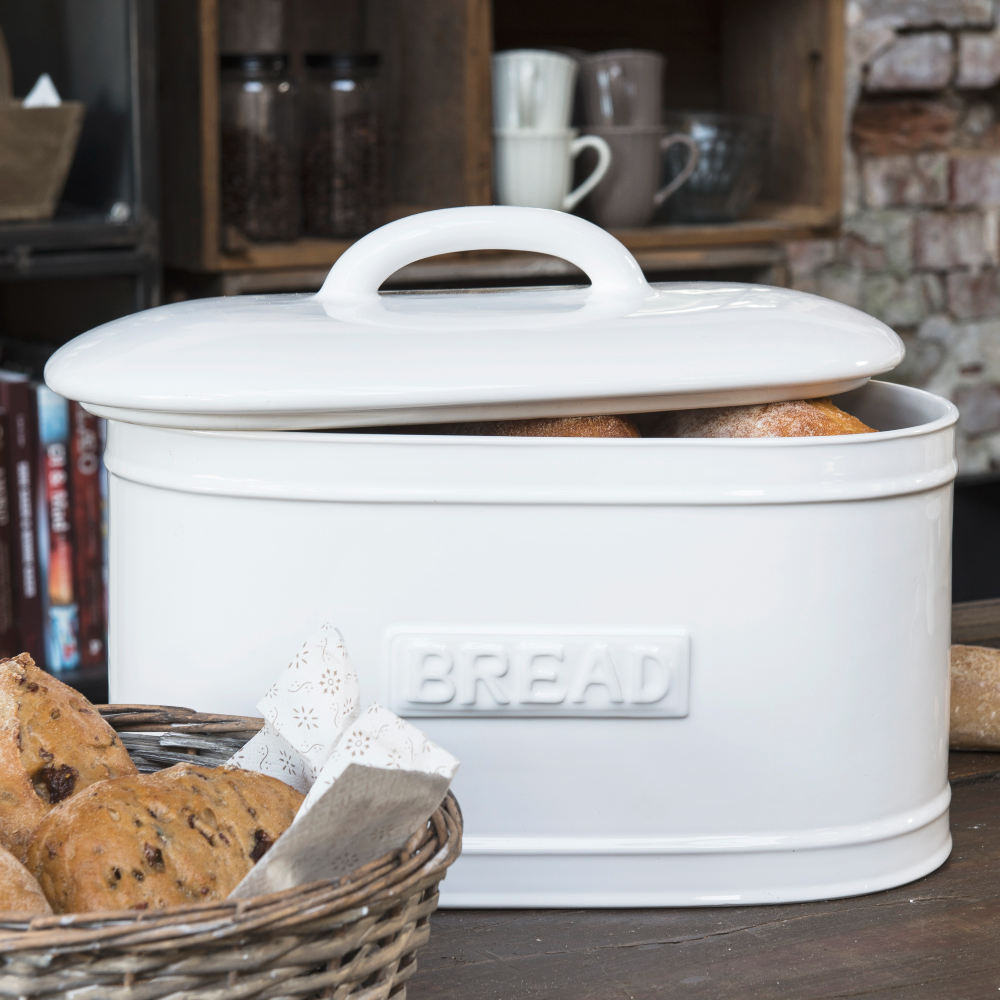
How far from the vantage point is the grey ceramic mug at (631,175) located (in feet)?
4.82

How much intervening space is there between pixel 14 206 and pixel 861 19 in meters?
1.32

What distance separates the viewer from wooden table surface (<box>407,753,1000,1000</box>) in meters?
0.53

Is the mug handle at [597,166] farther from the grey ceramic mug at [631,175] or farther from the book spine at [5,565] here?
the book spine at [5,565]

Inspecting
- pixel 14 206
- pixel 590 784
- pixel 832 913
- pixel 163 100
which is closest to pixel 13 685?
pixel 590 784

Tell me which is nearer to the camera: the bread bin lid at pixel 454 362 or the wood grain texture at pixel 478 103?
the bread bin lid at pixel 454 362

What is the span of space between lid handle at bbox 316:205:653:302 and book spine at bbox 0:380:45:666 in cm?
80

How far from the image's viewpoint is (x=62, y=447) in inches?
54.5

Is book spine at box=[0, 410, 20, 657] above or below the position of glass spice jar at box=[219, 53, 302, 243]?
below

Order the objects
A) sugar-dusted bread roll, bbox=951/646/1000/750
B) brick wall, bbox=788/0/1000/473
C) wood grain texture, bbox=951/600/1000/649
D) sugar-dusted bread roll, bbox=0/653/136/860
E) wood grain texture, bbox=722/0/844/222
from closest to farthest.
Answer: sugar-dusted bread roll, bbox=0/653/136/860 → sugar-dusted bread roll, bbox=951/646/1000/750 → wood grain texture, bbox=951/600/1000/649 → wood grain texture, bbox=722/0/844/222 → brick wall, bbox=788/0/1000/473

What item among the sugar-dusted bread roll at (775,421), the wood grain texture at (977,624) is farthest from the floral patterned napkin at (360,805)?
the wood grain texture at (977,624)

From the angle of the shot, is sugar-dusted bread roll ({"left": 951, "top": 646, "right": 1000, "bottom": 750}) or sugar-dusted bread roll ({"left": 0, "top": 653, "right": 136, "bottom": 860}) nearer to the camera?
sugar-dusted bread roll ({"left": 0, "top": 653, "right": 136, "bottom": 860})

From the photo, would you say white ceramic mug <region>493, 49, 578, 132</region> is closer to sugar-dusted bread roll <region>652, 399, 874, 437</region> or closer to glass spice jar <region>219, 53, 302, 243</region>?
glass spice jar <region>219, 53, 302, 243</region>

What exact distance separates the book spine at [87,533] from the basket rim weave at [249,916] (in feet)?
3.45

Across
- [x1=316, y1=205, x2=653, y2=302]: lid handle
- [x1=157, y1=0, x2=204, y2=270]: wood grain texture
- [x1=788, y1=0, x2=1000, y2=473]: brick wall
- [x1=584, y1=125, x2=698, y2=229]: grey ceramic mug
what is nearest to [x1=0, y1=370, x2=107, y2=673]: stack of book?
[x1=157, y1=0, x2=204, y2=270]: wood grain texture
